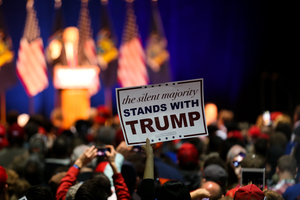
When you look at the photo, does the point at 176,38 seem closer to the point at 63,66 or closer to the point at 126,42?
the point at 126,42

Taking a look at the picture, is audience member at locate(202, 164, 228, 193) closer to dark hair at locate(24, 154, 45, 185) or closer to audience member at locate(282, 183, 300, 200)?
audience member at locate(282, 183, 300, 200)

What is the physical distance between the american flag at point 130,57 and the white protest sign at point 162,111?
12.6 m

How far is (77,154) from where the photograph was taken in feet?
14.1

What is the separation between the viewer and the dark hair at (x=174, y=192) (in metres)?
2.47

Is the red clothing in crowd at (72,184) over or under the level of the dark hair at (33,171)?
over

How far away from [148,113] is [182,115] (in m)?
0.25

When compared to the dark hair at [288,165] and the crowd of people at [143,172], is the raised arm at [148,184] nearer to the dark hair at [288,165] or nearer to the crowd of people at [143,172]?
the crowd of people at [143,172]

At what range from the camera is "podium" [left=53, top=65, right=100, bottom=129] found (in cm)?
1338

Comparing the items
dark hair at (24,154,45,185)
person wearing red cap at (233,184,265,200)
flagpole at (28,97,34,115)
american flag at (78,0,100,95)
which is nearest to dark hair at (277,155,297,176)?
person wearing red cap at (233,184,265,200)

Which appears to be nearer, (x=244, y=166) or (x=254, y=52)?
(x=244, y=166)

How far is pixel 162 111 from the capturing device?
10.0 ft

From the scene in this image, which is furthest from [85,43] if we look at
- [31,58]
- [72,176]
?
[72,176]

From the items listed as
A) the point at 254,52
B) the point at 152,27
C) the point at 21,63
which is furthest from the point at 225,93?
the point at 21,63

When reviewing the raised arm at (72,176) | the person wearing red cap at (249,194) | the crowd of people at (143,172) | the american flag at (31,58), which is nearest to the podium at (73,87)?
the american flag at (31,58)
